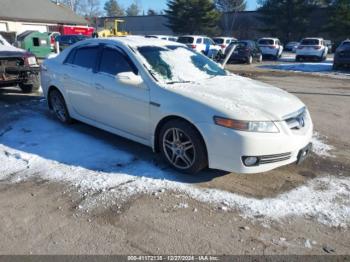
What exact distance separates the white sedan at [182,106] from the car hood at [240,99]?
1 centimetres

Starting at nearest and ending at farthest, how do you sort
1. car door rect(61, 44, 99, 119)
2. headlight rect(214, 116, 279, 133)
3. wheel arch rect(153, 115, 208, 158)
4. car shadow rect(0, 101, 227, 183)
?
headlight rect(214, 116, 279, 133), wheel arch rect(153, 115, 208, 158), car shadow rect(0, 101, 227, 183), car door rect(61, 44, 99, 119)

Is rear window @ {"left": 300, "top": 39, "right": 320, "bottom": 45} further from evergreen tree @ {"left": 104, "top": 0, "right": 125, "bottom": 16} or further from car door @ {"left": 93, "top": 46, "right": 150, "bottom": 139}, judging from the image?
evergreen tree @ {"left": 104, "top": 0, "right": 125, "bottom": 16}

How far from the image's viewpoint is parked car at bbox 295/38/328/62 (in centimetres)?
2520

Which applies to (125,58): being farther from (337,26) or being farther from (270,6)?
(270,6)

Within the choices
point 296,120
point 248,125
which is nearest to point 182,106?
point 248,125

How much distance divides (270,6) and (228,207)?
50.8 metres

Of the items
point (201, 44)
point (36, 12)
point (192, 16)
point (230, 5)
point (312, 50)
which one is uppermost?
point (230, 5)

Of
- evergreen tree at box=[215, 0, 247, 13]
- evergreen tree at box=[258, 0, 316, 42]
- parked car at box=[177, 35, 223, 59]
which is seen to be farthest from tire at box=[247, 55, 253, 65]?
Answer: evergreen tree at box=[215, 0, 247, 13]

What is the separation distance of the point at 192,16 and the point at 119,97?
4859 centimetres

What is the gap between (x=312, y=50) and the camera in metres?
25.3

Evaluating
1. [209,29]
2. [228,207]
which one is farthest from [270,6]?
[228,207]

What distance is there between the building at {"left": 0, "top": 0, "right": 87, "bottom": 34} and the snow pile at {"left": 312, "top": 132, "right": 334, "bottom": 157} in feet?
106

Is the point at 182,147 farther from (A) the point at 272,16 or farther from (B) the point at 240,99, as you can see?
(A) the point at 272,16

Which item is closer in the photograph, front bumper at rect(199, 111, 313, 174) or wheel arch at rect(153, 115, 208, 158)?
front bumper at rect(199, 111, 313, 174)
